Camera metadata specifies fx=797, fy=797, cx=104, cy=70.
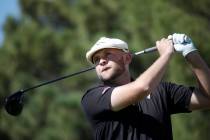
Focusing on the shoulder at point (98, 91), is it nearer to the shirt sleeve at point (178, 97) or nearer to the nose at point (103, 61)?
the nose at point (103, 61)

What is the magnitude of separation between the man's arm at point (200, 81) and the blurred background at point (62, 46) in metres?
8.20

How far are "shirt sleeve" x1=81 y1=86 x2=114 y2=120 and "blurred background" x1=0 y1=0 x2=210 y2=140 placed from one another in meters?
8.34

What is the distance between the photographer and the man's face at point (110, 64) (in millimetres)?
3645

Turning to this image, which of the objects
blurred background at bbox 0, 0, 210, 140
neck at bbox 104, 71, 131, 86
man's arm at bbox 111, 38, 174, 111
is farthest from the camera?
blurred background at bbox 0, 0, 210, 140

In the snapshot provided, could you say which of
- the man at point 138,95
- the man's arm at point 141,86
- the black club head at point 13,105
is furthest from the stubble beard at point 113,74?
the black club head at point 13,105

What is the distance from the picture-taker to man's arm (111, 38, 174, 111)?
3.42 metres

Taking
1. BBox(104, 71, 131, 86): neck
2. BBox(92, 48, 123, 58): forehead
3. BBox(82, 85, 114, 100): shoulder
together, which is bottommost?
BBox(82, 85, 114, 100): shoulder

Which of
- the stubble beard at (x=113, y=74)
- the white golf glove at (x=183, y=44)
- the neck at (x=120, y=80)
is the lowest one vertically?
the neck at (x=120, y=80)

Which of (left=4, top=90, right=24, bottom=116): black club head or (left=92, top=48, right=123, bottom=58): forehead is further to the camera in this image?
(left=4, top=90, right=24, bottom=116): black club head

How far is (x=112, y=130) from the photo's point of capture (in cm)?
354

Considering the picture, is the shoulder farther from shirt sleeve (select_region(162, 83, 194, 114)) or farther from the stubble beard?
shirt sleeve (select_region(162, 83, 194, 114))

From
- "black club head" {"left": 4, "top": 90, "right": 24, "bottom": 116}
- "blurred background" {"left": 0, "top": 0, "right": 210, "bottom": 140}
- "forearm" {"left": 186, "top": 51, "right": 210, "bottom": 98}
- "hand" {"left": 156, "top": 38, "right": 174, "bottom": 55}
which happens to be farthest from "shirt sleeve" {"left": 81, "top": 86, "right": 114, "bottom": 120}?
"blurred background" {"left": 0, "top": 0, "right": 210, "bottom": 140}

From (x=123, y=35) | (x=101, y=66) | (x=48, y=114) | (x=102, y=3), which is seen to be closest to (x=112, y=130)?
(x=101, y=66)

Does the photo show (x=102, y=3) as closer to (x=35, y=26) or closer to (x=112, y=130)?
(x=35, y=26)
